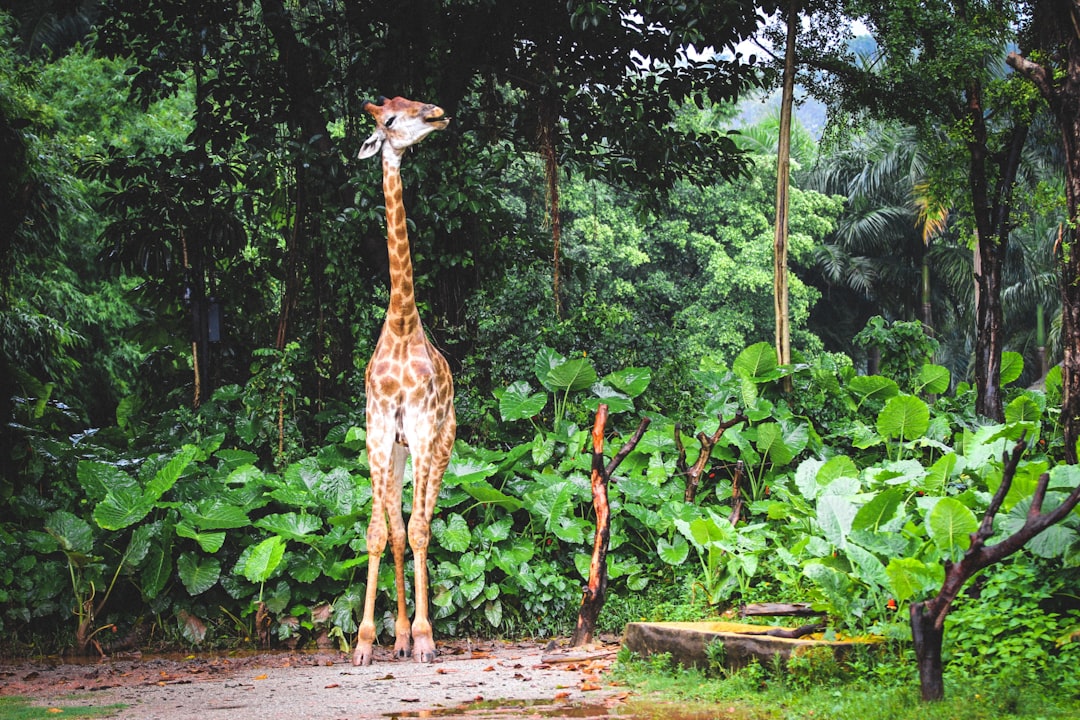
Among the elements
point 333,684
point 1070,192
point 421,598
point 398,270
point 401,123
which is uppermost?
point 401,123

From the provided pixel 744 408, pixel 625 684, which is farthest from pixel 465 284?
pixel 625 684

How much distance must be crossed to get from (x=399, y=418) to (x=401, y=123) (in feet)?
6.83

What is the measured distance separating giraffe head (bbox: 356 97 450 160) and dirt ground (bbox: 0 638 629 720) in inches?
138

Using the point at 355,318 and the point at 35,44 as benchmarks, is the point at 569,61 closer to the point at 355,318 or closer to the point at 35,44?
the point at 355,318

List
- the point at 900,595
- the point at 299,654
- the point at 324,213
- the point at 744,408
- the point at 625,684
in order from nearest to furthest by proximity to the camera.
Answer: the point at 900,595
the point at 625,684
the point at 299,654
the point at 744,408
the point at 324,213

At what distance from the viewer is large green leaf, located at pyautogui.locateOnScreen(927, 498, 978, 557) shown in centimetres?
562

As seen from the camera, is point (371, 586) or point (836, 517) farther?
point (371, 586)

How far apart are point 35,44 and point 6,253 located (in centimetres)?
1794

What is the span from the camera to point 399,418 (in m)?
7.84

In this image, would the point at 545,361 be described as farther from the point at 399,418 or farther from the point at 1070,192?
the point at 1070,192

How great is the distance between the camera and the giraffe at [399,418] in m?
7.65

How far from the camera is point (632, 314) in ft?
40.2

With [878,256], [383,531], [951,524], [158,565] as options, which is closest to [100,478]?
[158,565]

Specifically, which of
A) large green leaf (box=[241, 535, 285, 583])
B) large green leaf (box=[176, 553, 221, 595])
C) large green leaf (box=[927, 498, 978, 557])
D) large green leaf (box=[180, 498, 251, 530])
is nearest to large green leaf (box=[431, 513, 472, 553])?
large green leaf (box=[241, 535, 285, 583])
